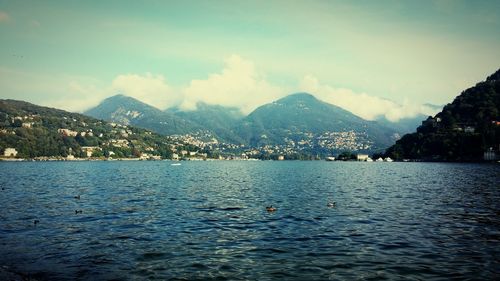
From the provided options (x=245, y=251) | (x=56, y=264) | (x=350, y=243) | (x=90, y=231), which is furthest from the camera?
(x=90, y=231)

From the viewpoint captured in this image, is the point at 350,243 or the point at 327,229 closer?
the point at 350,243

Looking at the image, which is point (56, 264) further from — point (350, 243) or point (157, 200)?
point (157, 200)

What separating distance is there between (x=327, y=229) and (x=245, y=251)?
32.7 feet

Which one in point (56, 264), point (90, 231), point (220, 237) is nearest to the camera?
point (56, 264)

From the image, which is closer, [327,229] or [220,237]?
[220,237]

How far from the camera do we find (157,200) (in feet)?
175

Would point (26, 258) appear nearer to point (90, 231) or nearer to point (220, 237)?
point (90, 231)

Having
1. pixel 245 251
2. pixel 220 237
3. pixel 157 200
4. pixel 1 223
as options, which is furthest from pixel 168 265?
pixel 157 200

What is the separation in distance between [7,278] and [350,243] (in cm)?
2042

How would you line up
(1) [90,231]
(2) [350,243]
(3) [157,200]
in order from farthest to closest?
(3) [157,200], (1) [90,231], (2) [350,243]

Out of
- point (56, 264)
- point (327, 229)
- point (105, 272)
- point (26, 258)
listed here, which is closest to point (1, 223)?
point (26, 258)

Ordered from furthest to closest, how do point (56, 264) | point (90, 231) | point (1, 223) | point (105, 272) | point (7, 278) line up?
1. point (1, 223)
2. point (90, 231)
3. point (56, 264)
4. point (105, 272)
5. point (7, 278)

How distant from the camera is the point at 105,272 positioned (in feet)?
69.5

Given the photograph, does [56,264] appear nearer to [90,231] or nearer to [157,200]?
[90,231]
